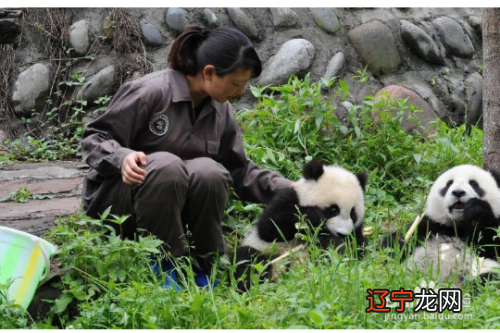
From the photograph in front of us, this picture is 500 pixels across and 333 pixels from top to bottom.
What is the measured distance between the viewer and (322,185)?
374 centimetres

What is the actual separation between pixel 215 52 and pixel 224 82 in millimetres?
157

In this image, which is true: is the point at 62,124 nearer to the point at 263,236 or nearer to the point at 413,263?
the point at 263,236

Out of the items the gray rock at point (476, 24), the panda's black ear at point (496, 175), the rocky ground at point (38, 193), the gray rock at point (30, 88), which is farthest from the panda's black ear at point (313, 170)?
the gray rock at point (476, 24)

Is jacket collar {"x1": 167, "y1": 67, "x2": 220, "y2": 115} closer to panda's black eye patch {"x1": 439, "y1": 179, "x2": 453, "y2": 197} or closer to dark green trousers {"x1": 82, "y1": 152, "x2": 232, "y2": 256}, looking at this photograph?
dark green trousers {"x1": 82, "y1": 152, "x2": 232, "y2": 256}

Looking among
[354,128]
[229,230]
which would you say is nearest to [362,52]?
[354,128]

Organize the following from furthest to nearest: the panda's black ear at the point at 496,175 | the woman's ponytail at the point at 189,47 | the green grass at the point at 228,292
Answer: the panda's black ear at the point at 496,175
the woman's ponytail at the point at 189,47
the green grass at the point at 228,292

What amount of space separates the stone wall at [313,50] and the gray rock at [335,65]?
0.03 ft

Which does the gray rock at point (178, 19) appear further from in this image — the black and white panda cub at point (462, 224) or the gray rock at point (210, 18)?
the black and white panda cub at point (462, 224)

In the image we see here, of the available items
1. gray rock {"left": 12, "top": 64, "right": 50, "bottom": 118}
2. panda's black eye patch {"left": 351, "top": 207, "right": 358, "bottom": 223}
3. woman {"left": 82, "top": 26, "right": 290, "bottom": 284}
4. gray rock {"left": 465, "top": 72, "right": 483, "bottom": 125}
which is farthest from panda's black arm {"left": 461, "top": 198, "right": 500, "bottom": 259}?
gray rock {"left": 12, "top": 64, "right": 50, "bottom": 118}

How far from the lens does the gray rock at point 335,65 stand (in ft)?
20.2

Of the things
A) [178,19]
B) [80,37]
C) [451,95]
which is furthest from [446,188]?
[80,37]

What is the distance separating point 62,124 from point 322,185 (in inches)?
138

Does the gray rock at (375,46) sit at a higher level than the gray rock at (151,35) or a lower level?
lower

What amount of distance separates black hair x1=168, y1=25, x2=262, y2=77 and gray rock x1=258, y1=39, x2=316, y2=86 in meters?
2.43
